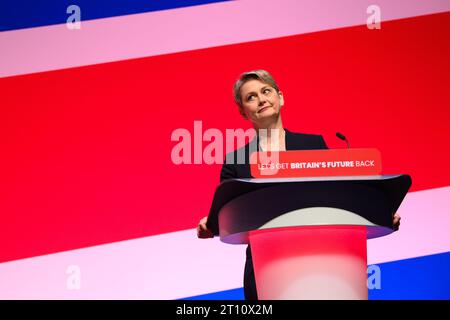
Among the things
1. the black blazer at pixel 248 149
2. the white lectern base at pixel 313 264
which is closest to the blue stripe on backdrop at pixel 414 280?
the black blazer at pixel 248 149

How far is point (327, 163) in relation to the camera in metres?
1.42

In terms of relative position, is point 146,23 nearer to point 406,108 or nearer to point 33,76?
point 33,76

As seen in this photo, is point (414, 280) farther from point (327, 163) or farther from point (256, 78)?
point (327, 163)

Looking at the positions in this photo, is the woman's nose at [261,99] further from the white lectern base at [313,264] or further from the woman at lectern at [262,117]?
the white lectern base at [313,264]

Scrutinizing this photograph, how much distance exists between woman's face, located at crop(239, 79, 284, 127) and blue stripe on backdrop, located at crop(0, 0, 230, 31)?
1350mm

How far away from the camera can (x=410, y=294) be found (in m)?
3.00

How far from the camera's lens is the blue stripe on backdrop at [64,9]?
10.7 feet

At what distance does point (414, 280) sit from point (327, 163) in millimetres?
1909

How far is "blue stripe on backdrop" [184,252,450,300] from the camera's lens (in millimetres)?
3004

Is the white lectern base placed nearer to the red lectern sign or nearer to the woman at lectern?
the red lectern sign

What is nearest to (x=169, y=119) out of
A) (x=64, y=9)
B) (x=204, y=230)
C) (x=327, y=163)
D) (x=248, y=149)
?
(x=64, y=9)

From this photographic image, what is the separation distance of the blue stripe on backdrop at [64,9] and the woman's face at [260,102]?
1350mm

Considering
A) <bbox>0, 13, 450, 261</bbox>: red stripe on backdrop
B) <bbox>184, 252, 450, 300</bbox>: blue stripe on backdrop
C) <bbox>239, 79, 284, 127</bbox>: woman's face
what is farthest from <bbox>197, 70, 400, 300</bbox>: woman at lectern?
<bbox>184, 252, 450, 300</bbox>: blue stripe on backdrop
